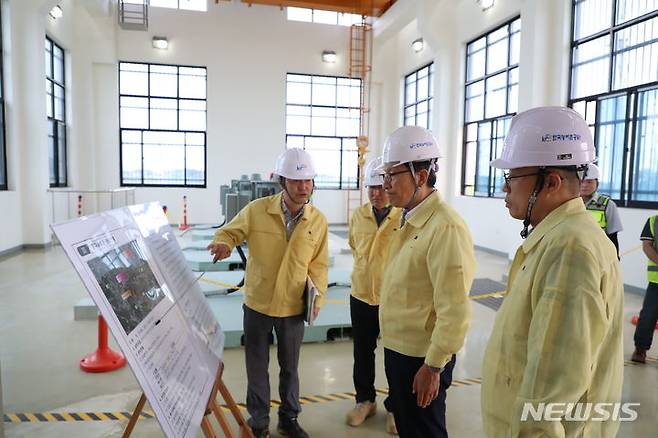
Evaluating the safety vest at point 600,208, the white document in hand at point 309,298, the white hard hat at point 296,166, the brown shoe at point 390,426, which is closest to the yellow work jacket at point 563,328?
the white document in hand at point 309,298

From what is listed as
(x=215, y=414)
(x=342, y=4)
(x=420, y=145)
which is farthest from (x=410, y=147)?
(x=342, y=4)

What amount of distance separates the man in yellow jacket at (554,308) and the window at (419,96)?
11.6 meters

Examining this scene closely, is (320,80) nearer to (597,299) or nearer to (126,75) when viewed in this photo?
(126,75)

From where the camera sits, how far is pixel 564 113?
1.25 metres

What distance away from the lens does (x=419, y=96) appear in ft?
43.3

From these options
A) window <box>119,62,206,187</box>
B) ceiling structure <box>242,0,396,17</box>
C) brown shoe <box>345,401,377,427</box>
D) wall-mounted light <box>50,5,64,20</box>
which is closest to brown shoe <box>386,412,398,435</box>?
brown shoe <box>345,401,377,427</box>

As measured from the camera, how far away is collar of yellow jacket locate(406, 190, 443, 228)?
1842 millimetres

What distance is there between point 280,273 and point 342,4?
12108 mm

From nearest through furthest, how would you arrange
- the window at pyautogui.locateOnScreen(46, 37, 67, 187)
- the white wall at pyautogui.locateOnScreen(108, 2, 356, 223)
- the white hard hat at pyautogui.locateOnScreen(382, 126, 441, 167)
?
the white hard hat at pyautogui.locateOnScreen(382, 126, 441, 167) < the window at pyautogui.locateOnScreen(46, 37, 67, 187) < the white wall at pyautogui.locateOnScreen(108, 2, 356, 223)

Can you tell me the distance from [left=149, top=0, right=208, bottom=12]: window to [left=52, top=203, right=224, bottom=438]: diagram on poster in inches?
512

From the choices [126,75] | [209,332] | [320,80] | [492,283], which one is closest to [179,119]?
[126,75]

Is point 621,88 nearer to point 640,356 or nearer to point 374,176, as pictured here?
point 640,356

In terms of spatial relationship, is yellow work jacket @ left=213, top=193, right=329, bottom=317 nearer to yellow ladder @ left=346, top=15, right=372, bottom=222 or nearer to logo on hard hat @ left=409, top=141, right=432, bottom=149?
logo on hard hat @ left=409, top=141, right=432, bottom=149

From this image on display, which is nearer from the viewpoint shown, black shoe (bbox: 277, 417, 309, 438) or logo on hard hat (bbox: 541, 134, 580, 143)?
logo on hard hat (bbox: 541, 134, 580, 143)
